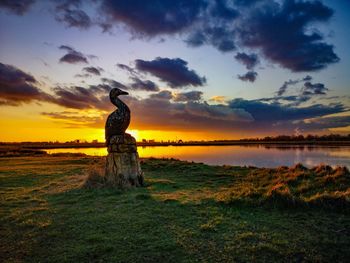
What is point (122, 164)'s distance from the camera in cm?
1280

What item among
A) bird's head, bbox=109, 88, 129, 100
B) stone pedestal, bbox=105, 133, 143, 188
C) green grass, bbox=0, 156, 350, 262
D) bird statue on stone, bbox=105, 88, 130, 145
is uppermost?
bird's head, bbox=109, 88, 129, 100

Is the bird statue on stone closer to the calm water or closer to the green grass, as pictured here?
the green grass

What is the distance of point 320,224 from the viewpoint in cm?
685

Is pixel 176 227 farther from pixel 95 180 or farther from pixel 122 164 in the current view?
pixel 95 180

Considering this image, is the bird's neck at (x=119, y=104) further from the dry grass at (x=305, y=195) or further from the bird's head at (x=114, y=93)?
the dry grass at (x=305, y=195)

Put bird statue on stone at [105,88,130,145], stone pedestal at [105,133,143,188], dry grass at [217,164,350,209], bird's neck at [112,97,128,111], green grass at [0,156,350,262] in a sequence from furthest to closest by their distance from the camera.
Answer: bird's neck at [112,97,128,111]
bird statue on stone at [105,88,130,145]
stone pedestal at [105,133,143,188]
dry grass at [217,164,350,209]
green grass at [0,156,350,262]

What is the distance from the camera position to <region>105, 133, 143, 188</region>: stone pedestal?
12.7 metres

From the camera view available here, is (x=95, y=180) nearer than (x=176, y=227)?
No

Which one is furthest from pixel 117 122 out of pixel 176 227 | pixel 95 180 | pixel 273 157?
pixel 273 157

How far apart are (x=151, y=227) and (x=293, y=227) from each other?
144 inches

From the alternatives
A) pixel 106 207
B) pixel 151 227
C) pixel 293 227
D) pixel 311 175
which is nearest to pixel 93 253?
pixel 151 227

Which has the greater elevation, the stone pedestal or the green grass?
the stone pedestal

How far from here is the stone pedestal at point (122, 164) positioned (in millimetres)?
12727

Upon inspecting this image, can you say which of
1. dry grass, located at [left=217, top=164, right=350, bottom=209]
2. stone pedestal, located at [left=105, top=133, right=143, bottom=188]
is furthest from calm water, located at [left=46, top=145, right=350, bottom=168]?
stone pedestal, located at [left=105, top=133, right=143, bottom=188]
